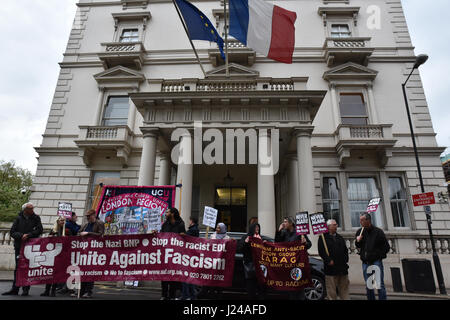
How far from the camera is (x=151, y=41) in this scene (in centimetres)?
1723

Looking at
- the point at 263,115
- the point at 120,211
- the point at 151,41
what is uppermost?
the point at 151,41

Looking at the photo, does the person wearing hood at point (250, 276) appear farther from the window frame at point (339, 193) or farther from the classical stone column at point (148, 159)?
the window frame at point (339, 193)

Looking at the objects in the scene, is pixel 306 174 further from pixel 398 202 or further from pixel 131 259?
pixel 131 259

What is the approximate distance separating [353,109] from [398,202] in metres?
5.51

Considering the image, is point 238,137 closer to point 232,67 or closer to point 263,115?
point 263,115

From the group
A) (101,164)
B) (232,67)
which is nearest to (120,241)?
(101,164)

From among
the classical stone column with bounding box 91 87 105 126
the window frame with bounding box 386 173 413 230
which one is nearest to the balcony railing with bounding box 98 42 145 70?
the classical stone column with bounding box 91 87 105 126

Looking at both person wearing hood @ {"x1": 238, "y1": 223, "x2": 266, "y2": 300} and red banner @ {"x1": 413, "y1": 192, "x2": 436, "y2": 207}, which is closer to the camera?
person wearing hood @ {"x1": 238, "y1": 223, "x2": 266, "y2": 300}

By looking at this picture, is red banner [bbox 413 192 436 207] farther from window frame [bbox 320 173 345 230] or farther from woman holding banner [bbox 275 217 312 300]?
woman holding banner [bbox 275 217 312 300]

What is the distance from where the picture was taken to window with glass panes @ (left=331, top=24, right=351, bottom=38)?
16688mm

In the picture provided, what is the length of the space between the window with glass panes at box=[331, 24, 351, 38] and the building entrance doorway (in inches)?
453

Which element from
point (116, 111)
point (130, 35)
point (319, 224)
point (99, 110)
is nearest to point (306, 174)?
point (319, 224)

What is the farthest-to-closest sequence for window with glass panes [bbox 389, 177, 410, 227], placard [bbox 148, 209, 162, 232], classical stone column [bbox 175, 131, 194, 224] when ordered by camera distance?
window with glass panes [bbox 389, 177, 410, 227] → classical stone column [bbox 175, 131, 194, 224] → placard [bbox 148, 209, 162, 232]
